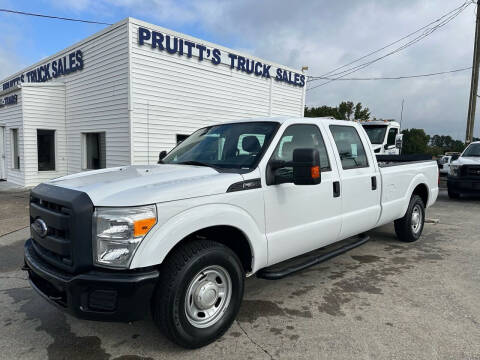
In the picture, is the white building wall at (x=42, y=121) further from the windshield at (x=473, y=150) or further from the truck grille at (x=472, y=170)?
the windshield at (x=473, y=150)

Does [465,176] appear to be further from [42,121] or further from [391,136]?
[42,121]

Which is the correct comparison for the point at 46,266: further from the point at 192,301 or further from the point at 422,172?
the point at 422,172

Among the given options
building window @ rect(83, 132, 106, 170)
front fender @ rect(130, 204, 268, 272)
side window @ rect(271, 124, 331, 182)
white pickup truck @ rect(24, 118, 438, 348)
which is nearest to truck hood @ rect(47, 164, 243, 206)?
white pickup truck @ rect(24, 118, 438, 348)

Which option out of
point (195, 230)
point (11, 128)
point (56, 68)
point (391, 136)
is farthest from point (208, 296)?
point (11, 128)

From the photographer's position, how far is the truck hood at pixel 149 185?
247 centimetres

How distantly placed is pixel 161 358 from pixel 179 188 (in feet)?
4.21

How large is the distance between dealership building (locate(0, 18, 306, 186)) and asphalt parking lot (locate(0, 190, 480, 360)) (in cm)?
641

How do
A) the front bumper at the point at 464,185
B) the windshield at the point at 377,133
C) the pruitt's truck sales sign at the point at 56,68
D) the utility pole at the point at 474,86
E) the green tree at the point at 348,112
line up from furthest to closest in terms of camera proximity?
the green tree at the point at 348,112, the utility pole at the point at 474,86, the windshield at the point at 377,133, the pruitt's truck sales sign at the point at 56,68, the front bumper at the point at 464,185

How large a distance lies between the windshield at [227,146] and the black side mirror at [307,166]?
1.39 feet

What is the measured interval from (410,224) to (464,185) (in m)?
6.03

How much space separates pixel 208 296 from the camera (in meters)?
2.84

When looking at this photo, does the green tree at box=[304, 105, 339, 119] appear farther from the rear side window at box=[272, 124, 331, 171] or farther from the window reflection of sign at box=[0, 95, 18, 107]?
the rear side window at box=[272, 124, 331, 171]

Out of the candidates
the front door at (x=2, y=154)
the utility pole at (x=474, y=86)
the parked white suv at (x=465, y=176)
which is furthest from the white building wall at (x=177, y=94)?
the utility pole at (x=474, y=86)

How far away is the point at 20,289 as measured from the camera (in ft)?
13.2
